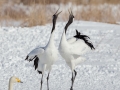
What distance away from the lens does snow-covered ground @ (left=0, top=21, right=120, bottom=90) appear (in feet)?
26.2

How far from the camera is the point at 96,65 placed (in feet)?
29.5

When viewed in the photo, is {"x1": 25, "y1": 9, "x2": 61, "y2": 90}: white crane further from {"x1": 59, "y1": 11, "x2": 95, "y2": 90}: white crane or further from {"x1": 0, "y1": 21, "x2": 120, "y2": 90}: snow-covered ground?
{"x1": 0, "y1": 21, "x2": 120, "y2": 90}: snow-covered ground

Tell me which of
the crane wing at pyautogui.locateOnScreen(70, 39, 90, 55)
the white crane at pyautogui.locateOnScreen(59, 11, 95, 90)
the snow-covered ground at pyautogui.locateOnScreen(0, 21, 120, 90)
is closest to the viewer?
the white crane at pyautogui.locateOnScreen(59, 11, 95, 90)

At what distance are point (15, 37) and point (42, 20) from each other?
1.87 metres

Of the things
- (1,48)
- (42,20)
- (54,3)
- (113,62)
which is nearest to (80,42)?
(113,62)

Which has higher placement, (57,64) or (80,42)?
(80,42)

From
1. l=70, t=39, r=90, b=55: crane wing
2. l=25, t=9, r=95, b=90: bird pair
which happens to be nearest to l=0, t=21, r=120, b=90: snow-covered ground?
l=25, t=9, r=95, b=90: bird pair

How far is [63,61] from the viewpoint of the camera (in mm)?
9531

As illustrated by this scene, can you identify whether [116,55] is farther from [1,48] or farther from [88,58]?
[1,48]

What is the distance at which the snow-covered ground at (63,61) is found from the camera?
26.2ft

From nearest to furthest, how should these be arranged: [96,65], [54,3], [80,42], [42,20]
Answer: [80,42] → [96,65] → [42,20] → [54,3]

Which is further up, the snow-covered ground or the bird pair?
the bird pair

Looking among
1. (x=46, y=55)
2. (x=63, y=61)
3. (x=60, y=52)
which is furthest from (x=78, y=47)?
(x=63, y=61)

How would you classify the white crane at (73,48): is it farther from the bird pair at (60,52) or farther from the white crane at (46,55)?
the white crane at (46,55)
